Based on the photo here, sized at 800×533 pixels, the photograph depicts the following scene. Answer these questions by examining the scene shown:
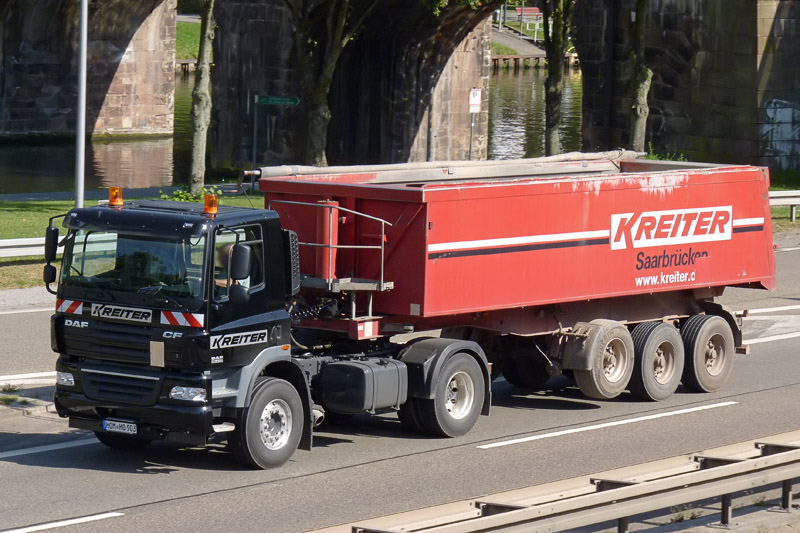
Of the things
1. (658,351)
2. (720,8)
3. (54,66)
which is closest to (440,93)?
(720,8)

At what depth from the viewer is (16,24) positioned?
54.9 meters

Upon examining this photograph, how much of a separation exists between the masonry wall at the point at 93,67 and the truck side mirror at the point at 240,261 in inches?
1784

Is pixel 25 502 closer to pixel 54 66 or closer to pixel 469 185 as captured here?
pixel 469 185

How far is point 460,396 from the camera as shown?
42.9ft

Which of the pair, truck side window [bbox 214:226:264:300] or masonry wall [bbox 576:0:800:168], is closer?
truck side window [bbox 214:226:264:300]

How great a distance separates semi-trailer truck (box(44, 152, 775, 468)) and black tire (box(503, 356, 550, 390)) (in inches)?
0.9

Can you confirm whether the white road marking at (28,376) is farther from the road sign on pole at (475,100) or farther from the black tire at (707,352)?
the road sign on pole at (475,100)

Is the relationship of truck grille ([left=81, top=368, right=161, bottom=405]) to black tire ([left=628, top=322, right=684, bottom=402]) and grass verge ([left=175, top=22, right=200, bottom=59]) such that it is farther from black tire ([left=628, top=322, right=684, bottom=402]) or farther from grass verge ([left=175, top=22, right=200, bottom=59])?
grass verge ([left=175, top=22, right=200, bottom=59])

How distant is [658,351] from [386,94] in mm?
31197

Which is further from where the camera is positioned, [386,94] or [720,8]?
[386,94]

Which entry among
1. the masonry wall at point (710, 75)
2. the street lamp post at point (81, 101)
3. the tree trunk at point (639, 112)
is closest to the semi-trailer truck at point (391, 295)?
the street lamp post at point (81, 101)

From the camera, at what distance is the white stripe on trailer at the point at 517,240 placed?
1255cm

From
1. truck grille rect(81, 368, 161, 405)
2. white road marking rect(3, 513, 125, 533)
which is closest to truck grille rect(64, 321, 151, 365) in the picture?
truck grille rect(81, 368, 161, 405)

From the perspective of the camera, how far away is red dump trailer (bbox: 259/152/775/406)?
41.1 ft
